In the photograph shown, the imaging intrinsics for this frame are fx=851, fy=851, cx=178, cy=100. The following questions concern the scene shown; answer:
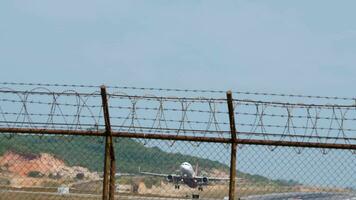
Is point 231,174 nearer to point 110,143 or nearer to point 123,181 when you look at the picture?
point 110,143

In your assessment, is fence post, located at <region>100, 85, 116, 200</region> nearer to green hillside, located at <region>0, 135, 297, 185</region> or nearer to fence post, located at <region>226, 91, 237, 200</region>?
green hillside, located at <region>0, 135, 297, 185</region>

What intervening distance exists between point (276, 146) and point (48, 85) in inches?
125

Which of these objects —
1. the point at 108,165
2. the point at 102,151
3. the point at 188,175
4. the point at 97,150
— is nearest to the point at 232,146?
the point at 108,165

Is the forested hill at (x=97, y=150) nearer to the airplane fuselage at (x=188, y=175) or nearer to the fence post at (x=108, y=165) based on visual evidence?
the fence post at (x=108, y=165)

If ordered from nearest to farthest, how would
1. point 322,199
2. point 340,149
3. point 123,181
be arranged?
point 340,149 → point 322,199 → point 123,181

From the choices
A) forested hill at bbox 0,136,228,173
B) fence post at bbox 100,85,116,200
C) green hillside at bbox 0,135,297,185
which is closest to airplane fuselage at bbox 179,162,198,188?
forested hill at bbox 0,136,228,173

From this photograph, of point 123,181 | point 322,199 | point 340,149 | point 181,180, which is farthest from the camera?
point 123,181

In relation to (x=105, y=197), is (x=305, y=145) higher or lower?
higher

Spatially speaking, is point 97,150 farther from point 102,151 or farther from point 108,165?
point 108,165

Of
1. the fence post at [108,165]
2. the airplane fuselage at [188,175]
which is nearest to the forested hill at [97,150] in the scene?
the fence post at [108,165]

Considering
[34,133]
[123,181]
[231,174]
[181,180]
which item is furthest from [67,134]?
[123,181]

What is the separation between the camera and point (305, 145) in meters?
11.3

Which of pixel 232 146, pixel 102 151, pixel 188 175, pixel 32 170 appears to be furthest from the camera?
pixel 32 170

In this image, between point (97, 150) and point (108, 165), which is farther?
point (97, 150)
